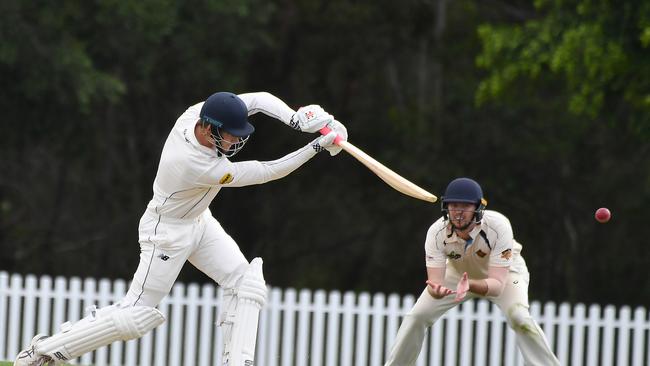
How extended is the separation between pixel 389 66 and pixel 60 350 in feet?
46.8

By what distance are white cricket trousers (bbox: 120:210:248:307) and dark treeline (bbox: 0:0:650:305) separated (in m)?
9.55

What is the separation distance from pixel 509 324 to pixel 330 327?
11.4 feet

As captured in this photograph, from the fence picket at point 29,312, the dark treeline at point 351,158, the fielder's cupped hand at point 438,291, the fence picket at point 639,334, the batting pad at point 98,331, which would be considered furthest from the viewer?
the dark treeline at point 351,158

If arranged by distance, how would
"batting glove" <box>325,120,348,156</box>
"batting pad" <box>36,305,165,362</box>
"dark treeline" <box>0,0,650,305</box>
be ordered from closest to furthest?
"batting pad" <box>36,305,165,362</box> → "batting glove" <box>325,120,348,156</box> → "dark treeline" <box>0,0,650,305</box>

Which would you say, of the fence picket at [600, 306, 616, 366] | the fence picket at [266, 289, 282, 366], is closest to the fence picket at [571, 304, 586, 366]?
the fence picket at [600, 306, 616, 366]

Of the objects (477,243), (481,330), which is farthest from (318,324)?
(477,243)

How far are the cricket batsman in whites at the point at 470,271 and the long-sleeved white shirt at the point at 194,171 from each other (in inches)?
33.3

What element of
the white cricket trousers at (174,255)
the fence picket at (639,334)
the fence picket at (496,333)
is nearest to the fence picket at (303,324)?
the fence picket at (496,333)

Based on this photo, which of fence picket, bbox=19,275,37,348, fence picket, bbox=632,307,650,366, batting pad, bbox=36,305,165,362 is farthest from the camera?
fence picket, bbox=19,275,37,348

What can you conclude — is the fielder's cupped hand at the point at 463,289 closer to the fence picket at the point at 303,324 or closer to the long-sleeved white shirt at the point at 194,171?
the long-sleeved white shirt at the point at 194,171

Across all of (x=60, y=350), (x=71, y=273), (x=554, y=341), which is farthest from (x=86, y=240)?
(x=60, y=350)

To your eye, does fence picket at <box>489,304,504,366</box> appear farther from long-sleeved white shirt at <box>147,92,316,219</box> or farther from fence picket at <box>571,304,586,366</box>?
long-sleeved white shirt at <box>147,92,316,219</box>

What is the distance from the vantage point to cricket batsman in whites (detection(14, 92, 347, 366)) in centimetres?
584

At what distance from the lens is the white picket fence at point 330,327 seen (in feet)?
32.2
